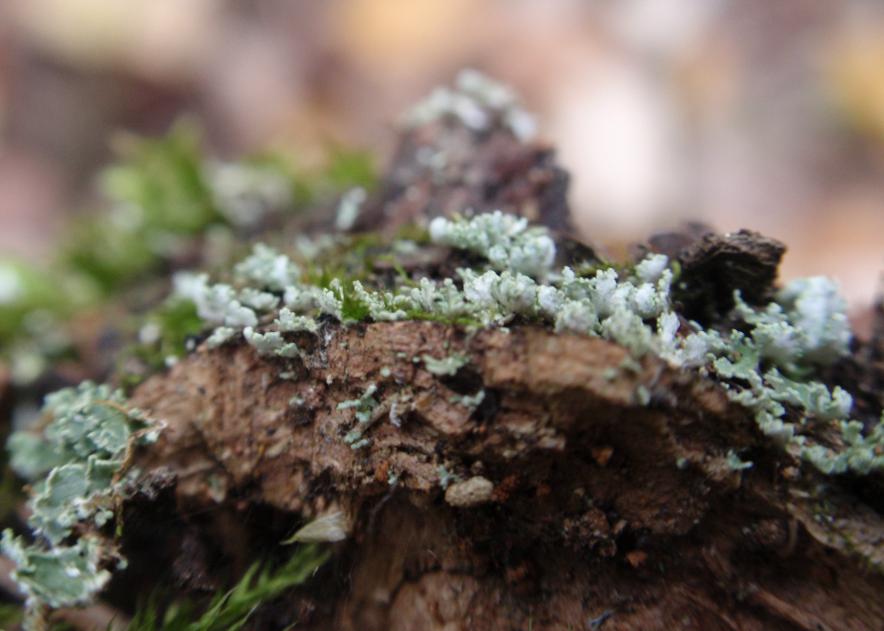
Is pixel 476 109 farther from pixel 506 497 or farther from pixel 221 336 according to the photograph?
pixel 506 497

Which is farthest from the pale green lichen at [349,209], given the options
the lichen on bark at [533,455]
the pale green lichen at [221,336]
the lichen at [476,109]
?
the pale green lichen at [221,336]

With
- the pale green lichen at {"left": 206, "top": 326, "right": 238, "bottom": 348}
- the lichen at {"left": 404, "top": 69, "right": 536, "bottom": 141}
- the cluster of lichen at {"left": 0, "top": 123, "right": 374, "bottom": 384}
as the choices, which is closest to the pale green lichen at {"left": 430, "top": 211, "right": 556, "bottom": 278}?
the pale green lichen at {"left": 206, "top": 326, "right": 238, "bottom": 348}

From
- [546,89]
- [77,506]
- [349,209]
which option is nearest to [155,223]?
[349,209]

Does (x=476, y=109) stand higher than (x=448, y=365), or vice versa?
(x=476, y=109)

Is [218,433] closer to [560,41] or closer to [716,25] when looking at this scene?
[560,41]

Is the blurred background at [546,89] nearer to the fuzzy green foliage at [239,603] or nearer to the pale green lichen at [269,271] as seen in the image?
the pale green lichen at [269,271]

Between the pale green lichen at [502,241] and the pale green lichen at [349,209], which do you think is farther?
the pale green lichen at [349,209]
